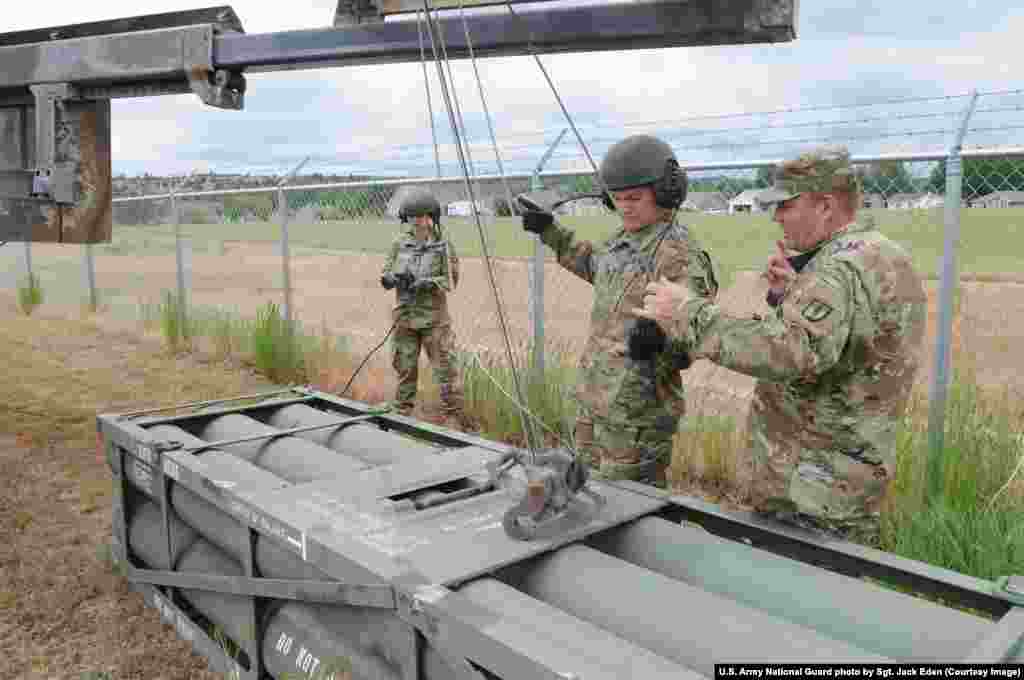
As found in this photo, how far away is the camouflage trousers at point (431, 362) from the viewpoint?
23.5 ft

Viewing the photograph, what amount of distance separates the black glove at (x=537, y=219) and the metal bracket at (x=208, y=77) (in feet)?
6.96

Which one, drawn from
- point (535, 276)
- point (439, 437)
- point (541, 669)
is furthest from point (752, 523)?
point (535, 276)

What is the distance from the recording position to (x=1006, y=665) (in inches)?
72.2

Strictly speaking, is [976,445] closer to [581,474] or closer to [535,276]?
[581,474]

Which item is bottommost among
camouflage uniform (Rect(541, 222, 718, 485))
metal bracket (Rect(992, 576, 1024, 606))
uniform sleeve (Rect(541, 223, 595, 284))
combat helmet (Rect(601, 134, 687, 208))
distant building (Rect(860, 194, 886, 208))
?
metal bracket (Rect(992, 576, 1024, 606))

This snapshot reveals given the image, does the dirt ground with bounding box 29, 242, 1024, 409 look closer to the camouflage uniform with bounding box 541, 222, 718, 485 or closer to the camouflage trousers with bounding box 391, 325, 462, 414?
the camouflage uniform with bounding box 541, 222, 718, 485

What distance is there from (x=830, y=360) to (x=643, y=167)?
1158mm

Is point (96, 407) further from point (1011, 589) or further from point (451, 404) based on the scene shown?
point (1011, 589)

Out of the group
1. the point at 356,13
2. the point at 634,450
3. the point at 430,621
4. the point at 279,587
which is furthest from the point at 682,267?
the point at 356,13

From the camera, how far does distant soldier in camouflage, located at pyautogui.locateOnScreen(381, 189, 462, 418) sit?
7133mm

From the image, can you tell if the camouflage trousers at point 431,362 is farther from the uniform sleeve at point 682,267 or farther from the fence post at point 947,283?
the uniform sleeve at point 682,267

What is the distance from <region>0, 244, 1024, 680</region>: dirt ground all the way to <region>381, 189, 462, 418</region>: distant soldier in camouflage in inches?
23.3
